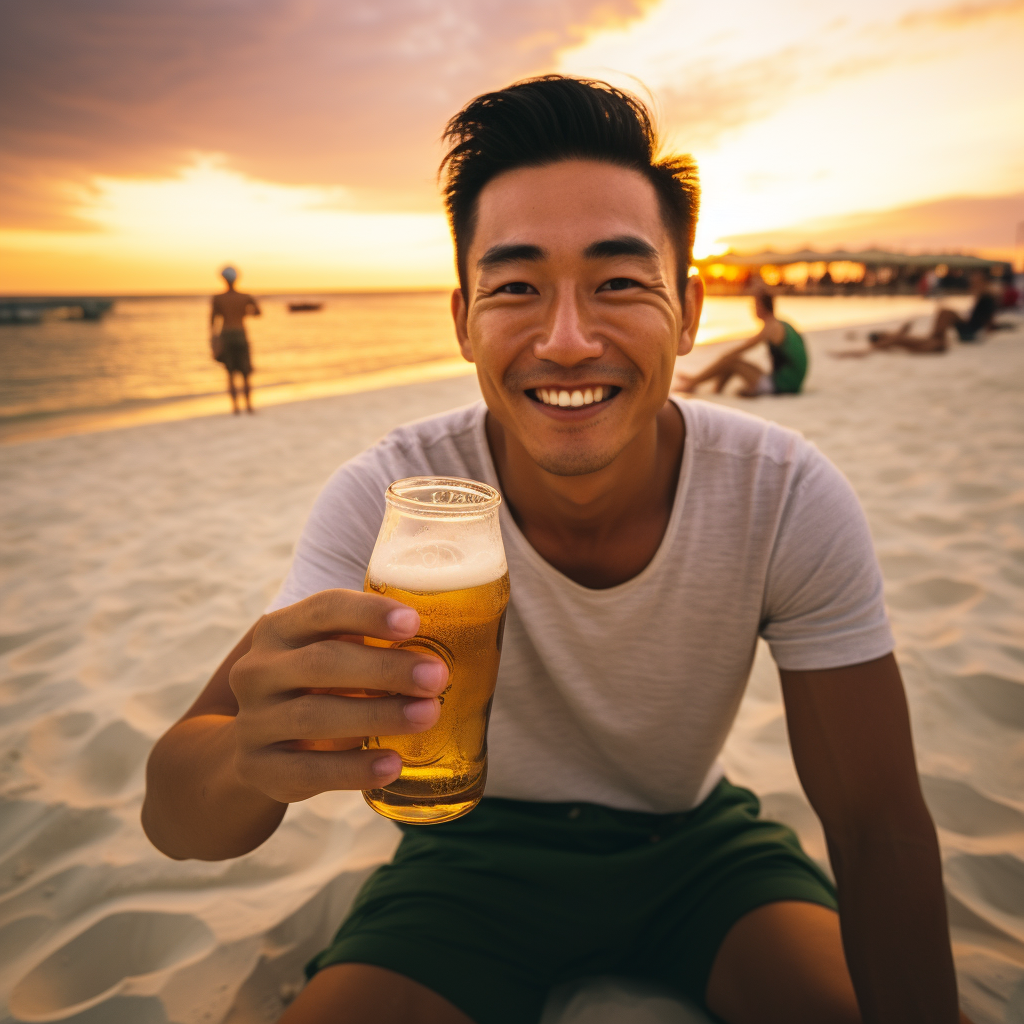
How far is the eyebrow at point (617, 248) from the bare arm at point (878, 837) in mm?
1002

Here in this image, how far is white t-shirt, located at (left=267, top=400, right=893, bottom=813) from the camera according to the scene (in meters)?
1.39

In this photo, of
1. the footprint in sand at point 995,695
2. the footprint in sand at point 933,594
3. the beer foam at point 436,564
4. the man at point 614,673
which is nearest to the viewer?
the beer foam at point 436,564

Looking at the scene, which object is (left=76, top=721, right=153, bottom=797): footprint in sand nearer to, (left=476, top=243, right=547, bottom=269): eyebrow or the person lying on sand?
(left=476, top=243, right=547, bottom=269): eyebrow

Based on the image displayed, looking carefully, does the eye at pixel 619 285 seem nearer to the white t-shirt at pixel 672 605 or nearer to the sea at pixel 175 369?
the white t-shirt at pixel 672 605

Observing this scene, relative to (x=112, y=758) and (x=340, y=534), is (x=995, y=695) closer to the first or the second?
(x=340, y=534)

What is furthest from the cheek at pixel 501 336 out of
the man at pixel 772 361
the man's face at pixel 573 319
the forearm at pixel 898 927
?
the man at pixel 772 361

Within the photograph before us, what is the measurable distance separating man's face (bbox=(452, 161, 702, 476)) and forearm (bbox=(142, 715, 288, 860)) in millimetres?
860

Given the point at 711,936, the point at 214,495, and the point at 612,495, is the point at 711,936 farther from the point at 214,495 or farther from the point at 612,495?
the point at 214,495

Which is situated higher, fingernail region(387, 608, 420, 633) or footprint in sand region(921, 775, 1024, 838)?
fingernail region(387, 608, 420, 633)

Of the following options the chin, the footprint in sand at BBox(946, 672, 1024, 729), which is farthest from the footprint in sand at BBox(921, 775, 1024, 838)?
the chin

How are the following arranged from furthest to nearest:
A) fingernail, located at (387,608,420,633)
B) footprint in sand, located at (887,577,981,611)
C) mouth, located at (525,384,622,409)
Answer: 1. footprint in sand, located at (887,577,981,611)
2. mouth, located at (525,384,622,409)
3. fingernail, located at (387,608,420,633)

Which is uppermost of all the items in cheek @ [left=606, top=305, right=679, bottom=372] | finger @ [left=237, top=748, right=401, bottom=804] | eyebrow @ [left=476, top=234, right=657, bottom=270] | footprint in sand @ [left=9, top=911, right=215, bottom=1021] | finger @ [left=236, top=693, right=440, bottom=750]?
eyebrow @ [left=476, top=234, right=657, bottom=270]

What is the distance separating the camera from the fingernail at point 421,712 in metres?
0.87

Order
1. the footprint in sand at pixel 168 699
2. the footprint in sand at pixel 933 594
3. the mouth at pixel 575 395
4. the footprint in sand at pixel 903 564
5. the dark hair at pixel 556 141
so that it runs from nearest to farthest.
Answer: the mouth at pixel 575 395 → the dark hair at pixel 556 141 → the footprint in sand at pixel 168 699 → the footprint in sand at pixel 933 594 → the footprint in sand at pixel 903 564
